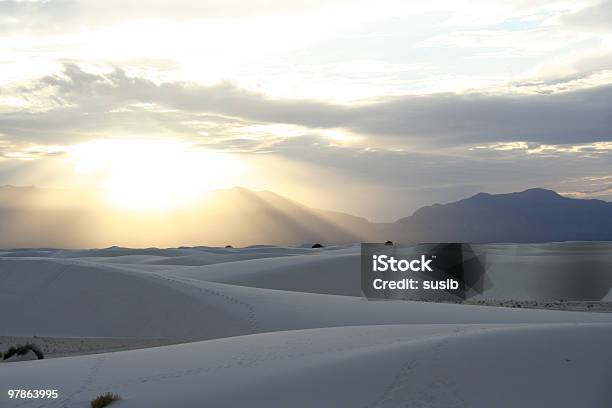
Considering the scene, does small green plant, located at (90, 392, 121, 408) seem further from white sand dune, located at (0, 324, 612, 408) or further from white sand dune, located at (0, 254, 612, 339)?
white sand dune, located at (0, 254, 612, 339)

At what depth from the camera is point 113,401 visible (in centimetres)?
955

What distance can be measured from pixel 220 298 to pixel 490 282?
15.4 meters

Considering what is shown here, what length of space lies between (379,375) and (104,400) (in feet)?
11.3

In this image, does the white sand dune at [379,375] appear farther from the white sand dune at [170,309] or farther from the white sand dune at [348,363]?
the white sand dune at [170,309]

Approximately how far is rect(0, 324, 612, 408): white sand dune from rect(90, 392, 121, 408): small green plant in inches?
6.0

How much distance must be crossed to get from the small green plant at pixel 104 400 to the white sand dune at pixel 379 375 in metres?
0.15

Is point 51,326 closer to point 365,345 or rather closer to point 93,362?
point 93,362

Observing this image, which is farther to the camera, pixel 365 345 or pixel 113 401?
pixel 365 345

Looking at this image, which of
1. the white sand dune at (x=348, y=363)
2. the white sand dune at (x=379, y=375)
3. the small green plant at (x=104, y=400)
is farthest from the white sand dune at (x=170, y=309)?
the small green plant at (x=104, y=400)

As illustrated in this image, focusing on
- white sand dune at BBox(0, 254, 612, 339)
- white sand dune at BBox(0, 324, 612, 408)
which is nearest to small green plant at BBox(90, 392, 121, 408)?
white sand dune at BBox(0, 324, 612, 408)

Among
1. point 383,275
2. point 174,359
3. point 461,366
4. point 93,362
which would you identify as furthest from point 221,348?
point 383,275

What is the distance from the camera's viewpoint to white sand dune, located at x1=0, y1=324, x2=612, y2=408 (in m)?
8.89

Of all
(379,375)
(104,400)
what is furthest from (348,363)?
(104,400)

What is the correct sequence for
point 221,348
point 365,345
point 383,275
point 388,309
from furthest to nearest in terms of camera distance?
point 383,275, point 388,309, point 221,348, point 365,345
